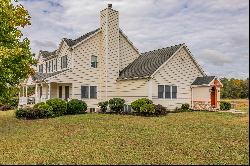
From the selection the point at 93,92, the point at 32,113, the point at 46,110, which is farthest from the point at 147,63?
the point at 32,113

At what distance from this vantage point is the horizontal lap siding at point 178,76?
105ft

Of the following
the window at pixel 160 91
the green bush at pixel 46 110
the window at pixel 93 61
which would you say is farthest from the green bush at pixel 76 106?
the window at pixel 160 91

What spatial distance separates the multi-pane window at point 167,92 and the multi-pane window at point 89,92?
727cm

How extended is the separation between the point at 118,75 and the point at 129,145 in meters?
21.6

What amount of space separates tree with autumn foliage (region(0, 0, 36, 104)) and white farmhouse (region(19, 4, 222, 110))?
1047cm

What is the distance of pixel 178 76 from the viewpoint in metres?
33.5

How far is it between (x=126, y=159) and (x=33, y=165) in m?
3.32

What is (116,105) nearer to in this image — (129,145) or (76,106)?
(76,106)

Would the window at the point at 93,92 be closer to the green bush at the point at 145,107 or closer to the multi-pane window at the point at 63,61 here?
the multi-pane window at the point at 63,61

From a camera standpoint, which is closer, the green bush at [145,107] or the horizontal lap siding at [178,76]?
the green bush at [145,107]

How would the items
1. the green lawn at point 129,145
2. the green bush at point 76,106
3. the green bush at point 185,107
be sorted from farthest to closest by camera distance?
1. the green bush at point 185,107
2. the green bush at point 76,106
3. the green lawn at point 129,145

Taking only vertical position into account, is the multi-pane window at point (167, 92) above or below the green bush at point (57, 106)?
above

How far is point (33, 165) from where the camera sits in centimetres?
1091

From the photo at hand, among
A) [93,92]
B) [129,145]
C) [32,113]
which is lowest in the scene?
[129,145]
